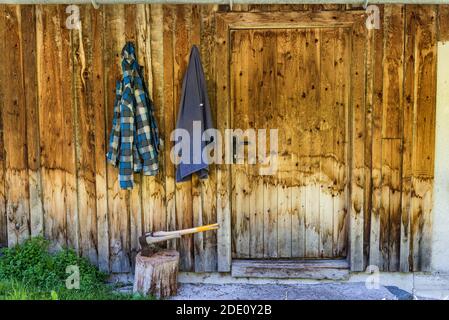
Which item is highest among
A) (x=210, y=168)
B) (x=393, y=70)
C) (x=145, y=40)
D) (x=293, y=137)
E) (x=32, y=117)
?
(x=145, y=40)

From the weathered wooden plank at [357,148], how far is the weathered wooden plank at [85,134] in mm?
2450

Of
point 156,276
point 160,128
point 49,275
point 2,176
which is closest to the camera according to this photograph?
point 156,276

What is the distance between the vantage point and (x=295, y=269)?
5.78m

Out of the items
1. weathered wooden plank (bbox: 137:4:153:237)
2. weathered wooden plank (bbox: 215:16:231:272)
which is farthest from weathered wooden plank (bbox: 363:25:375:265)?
weathered wooden plank (bbox: 137:4:153:237)

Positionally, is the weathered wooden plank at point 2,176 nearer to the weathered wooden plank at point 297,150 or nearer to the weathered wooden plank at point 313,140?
the weathered wooden plank at point 297,150

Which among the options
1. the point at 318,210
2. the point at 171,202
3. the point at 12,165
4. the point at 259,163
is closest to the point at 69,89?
the point at 12,165

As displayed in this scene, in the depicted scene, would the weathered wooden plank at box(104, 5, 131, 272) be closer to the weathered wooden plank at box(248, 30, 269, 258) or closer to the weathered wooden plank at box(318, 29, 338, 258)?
the weathered wooden plank at box(248, 30, 269, 258)

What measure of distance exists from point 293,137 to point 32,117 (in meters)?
2.51

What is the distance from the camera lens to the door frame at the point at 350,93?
18.1 feet

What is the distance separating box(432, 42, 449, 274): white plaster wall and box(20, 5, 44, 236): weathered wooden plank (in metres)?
3.78

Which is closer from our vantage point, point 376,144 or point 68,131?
point 376,144

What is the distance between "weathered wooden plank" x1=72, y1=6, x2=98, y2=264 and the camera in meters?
5.66

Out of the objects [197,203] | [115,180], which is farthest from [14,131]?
[197,203]

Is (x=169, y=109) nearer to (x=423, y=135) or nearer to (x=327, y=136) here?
(x=327, y=136)
